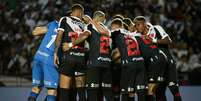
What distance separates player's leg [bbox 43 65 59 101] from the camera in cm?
664

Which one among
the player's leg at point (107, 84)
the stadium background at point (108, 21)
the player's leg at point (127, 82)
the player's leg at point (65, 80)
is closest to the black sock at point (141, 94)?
the player's leg at point (127, 82)

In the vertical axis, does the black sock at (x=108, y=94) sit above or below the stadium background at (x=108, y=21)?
below

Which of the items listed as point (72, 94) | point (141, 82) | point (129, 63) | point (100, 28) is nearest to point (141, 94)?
point (141, 82)

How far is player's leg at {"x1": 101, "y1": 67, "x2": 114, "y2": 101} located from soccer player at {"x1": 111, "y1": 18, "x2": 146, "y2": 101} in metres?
0.30

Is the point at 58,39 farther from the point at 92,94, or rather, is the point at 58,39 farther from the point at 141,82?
the point at 141,82

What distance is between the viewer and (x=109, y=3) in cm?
1198

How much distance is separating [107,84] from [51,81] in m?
0.76

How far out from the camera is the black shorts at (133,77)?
6848 millimetres

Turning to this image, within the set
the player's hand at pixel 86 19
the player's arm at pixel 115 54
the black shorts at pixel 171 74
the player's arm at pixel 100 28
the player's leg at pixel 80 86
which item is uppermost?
the player's hand at pixel 86 19

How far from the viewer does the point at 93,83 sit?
21.4 feet

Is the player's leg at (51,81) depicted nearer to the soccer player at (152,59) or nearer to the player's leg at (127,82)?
the player's leg at (127,82)

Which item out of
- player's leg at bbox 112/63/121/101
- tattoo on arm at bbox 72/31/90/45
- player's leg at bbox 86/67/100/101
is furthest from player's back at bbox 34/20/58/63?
player's leg at bbox 112/63/121/101

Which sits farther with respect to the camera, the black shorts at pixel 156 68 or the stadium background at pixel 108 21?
the stadium background at pixel 108 21

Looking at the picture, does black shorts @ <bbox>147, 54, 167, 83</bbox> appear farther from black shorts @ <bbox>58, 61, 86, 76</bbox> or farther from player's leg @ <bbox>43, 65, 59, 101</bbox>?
player's leg @ <bbox>43, 65, 59, 101</bbox>
